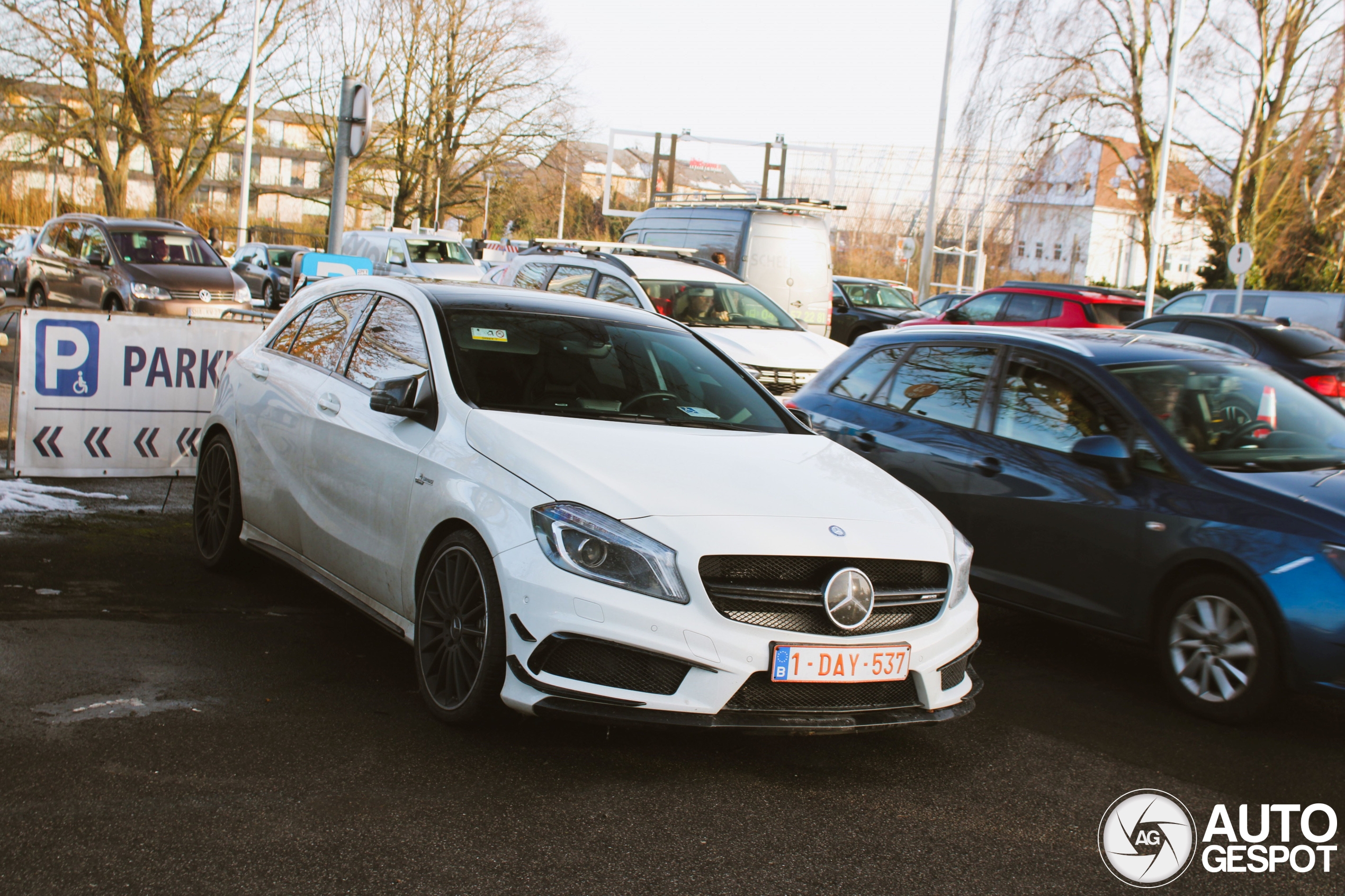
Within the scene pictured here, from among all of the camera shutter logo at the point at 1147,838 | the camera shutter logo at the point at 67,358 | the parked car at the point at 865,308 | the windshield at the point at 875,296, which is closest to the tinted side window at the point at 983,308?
the parked car at the point at 865,308

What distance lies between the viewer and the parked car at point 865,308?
26.0 metres

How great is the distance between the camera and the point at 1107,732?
16.2ft

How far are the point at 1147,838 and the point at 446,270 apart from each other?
81.3ft

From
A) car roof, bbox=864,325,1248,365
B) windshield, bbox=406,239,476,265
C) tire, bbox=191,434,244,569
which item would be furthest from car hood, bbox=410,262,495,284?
car roof, bbox=864,325,1248,365

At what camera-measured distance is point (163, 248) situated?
19.6m

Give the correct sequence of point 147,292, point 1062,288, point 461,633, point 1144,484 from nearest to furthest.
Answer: point 461,633 → point 1144,484 → point 1062,288 → point 147,292

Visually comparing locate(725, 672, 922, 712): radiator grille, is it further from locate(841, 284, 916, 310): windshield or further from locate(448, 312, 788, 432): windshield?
locate(841, 284, 916, 310): windshield

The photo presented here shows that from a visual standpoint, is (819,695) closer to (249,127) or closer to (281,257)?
(281,257)

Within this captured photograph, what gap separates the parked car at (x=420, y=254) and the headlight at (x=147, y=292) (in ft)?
26.0

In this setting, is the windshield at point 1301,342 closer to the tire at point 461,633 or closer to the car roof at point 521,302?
the car roof at point 521,302

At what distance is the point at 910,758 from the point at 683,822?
110cm

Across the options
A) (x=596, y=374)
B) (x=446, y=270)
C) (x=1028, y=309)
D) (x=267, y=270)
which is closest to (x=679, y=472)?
(x=596, y=374)

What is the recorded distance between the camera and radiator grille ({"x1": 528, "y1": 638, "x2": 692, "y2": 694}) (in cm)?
390

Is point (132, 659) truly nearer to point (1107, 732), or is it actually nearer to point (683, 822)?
point (683, 822)
